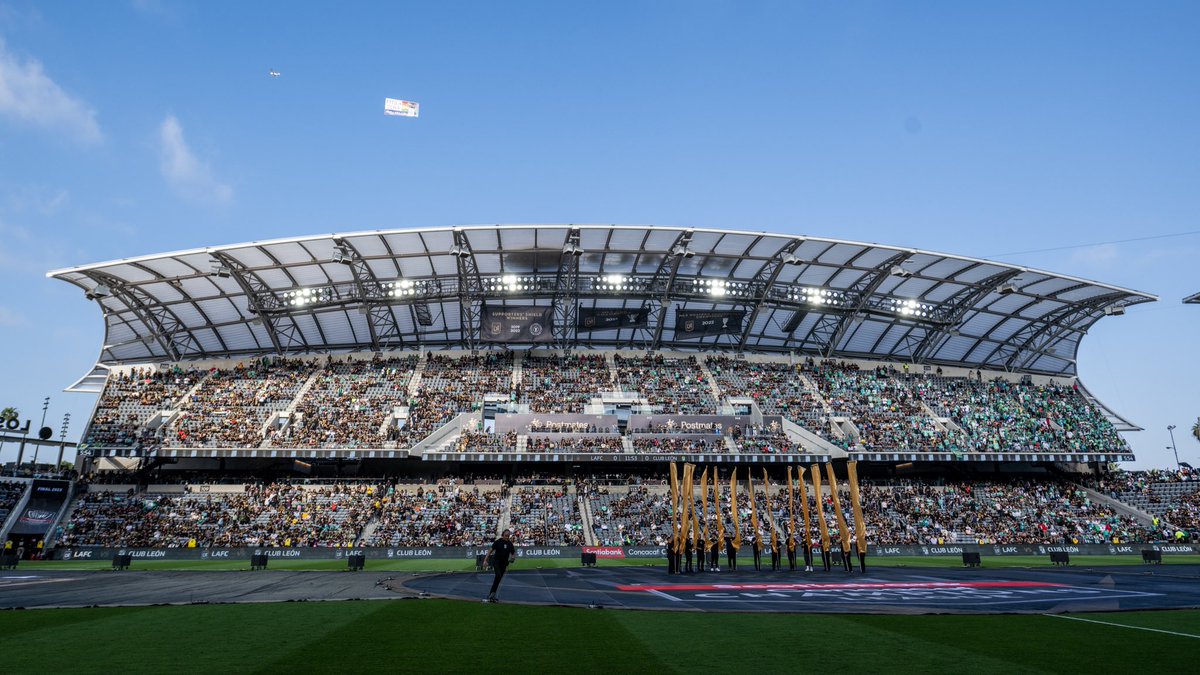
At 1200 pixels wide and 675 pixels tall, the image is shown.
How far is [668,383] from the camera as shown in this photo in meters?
50.9

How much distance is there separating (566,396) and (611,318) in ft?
22.5

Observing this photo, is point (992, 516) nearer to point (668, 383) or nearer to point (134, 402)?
point (668, 383)

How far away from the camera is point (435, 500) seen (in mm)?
41719

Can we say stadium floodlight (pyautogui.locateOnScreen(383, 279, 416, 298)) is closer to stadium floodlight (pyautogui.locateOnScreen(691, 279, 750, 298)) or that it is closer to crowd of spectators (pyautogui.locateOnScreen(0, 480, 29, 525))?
stadium floodlight (pyautogui.locateOnScreen(691, 279, 750, 298))

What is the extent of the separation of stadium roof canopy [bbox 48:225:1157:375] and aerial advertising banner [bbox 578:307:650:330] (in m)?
0.29

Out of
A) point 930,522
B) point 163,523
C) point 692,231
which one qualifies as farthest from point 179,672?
point 930,522

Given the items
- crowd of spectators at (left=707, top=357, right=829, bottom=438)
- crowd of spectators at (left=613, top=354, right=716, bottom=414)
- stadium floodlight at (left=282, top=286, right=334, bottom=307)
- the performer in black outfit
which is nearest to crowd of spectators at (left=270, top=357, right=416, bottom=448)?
stadium floodlight at (left=282, top=286, right=334, bottom=307)

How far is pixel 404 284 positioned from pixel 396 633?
1513 inches

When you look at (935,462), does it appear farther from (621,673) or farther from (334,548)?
(621,673)

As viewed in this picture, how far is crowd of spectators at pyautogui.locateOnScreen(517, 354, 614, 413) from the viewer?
47759 millimetres

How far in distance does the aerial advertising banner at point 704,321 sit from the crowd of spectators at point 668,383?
13.2ft

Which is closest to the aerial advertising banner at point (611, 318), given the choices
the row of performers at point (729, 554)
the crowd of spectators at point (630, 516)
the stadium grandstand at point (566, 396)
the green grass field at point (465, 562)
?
the stadium grandstand at point (566, 396)

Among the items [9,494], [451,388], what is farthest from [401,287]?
[9,494]

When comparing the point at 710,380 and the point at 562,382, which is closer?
the point at 562,382
